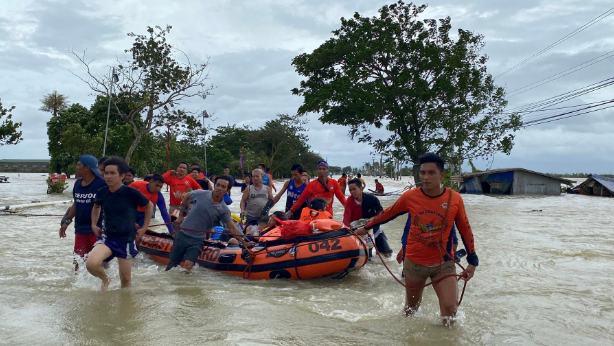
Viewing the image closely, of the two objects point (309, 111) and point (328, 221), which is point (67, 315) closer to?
point (328, 221)

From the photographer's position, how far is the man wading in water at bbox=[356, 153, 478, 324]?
3.88 meters

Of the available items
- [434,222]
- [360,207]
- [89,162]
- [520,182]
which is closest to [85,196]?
[89,162]

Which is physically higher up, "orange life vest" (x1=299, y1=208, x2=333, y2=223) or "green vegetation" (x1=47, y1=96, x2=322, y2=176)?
"green vegetation" (x1=47, y1=96, x2=322, y2=176)

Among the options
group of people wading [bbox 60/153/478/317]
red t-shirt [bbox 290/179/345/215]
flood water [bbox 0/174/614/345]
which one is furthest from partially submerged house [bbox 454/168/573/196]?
red t-shirt [bbox 290/179/345/215]

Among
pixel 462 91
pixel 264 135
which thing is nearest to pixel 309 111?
pixel 462 91

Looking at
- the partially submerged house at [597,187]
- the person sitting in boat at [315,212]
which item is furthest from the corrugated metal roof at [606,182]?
the person sitting in boat at [315,212]

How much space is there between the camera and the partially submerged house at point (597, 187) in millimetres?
Result: 30312

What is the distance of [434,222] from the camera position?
3.92 meters

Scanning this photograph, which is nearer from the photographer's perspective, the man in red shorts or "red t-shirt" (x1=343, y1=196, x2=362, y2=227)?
the man in red shorts

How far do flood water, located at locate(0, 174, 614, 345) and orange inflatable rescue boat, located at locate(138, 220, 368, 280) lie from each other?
0.17 meters

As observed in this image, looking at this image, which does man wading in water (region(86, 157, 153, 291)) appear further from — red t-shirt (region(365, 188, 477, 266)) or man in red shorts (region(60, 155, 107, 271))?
red t-shirt (region(365, 188, 477, 266))

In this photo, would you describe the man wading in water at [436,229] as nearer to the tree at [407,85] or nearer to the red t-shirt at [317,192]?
the red t-shirt at [317,192]

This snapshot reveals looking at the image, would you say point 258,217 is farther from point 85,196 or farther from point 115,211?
point 115,211

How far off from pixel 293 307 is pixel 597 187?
33.1m
